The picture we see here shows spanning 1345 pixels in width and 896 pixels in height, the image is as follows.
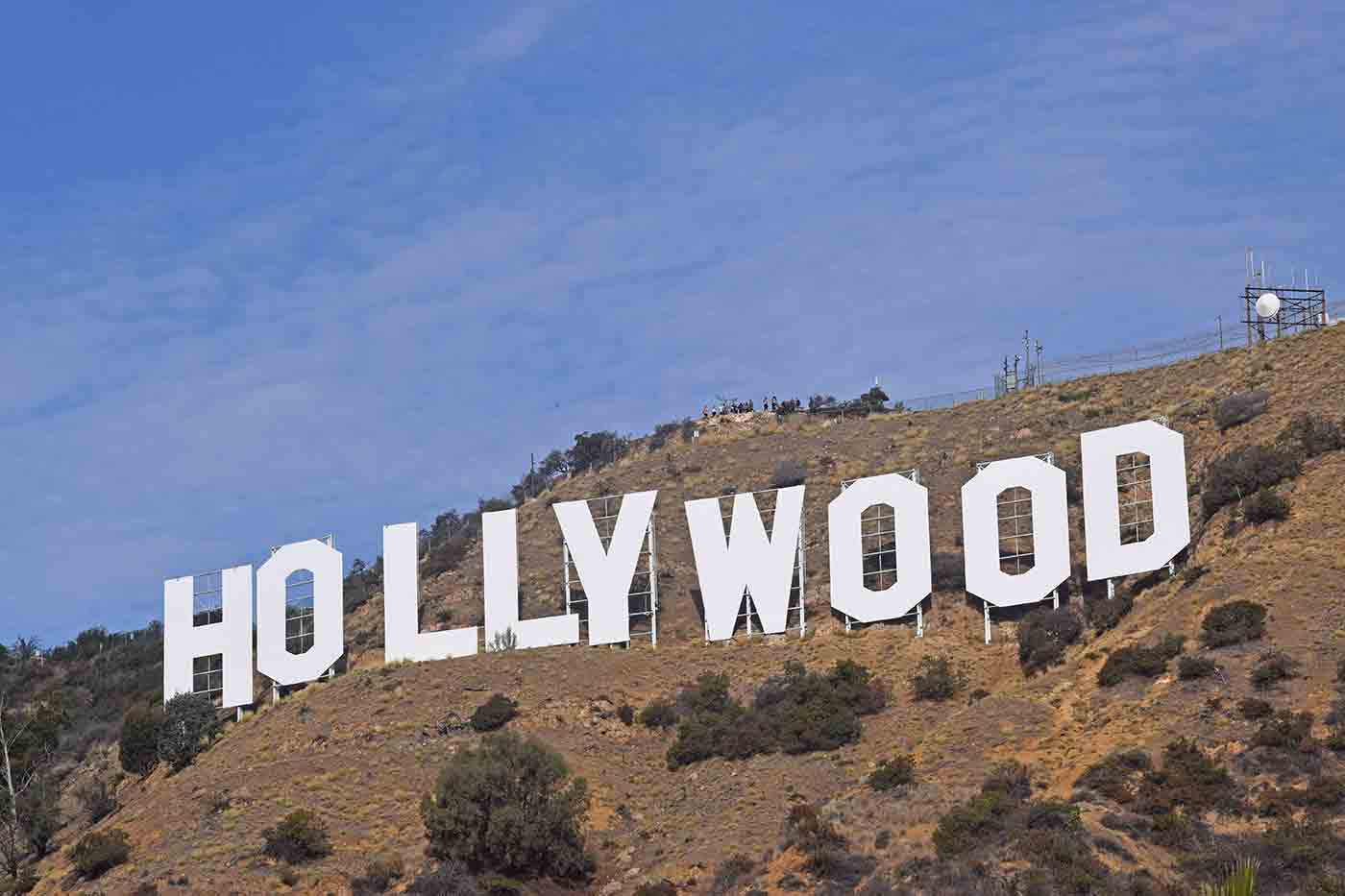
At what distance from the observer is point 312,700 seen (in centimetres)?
7056

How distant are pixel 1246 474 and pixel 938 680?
1169 cm

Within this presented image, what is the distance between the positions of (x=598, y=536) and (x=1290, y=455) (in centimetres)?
2190

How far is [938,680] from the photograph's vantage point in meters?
62.9

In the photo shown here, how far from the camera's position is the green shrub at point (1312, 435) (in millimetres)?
A: 65688

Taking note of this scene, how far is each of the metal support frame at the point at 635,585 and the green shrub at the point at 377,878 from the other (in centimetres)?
1428

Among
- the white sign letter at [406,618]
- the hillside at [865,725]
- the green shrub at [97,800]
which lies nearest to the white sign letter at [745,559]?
the hillside at [865,725]

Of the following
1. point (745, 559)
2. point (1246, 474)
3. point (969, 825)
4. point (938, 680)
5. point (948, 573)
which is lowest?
point (969, 825)

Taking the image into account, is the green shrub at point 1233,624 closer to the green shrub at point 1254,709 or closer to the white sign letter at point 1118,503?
the green shrub at point 1254,709

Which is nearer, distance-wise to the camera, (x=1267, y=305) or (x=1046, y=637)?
(x=1046, y=637)

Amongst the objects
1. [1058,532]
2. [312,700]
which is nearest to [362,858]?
[312,700]

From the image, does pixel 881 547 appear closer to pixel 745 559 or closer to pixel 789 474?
pixel 745 559

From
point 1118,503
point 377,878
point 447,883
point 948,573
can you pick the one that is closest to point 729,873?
point 447,883

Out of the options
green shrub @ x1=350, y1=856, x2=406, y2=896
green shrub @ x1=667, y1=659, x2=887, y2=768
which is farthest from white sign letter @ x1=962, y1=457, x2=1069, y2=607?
green shrub @ x1=350, y1=856, x2=406, y2=896

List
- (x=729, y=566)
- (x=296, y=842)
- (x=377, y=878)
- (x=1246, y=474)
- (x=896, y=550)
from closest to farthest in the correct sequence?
(x=377, y=878)
(x=296, y=842)
(x=1246, y=474)
(x=896, y=550)
(x=729, y=566)
